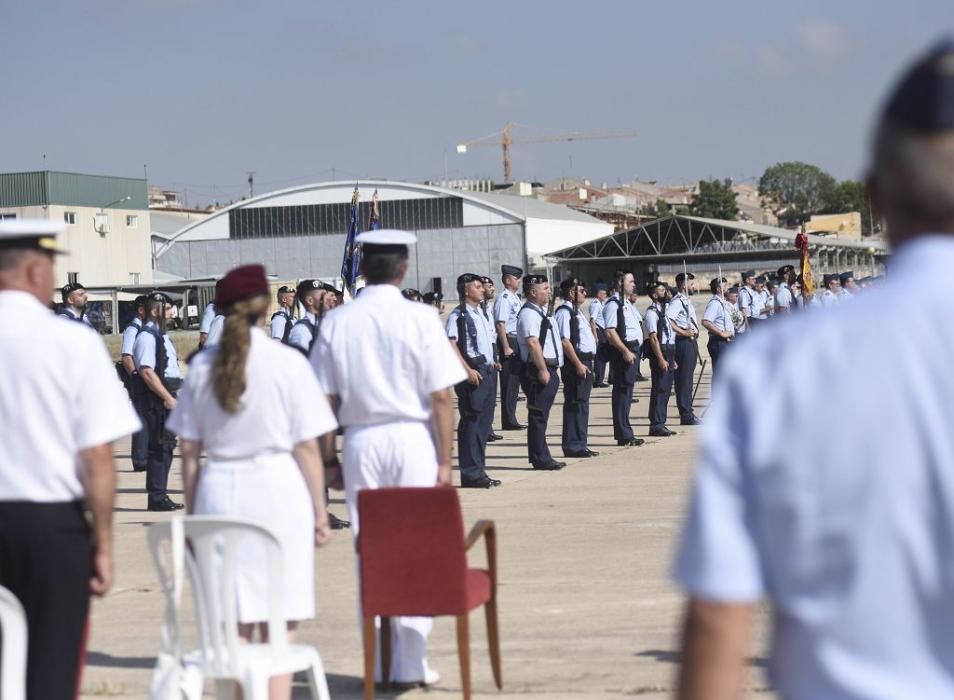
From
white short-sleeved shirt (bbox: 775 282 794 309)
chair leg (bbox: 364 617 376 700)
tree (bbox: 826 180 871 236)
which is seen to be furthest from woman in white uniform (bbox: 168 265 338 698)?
tree (bbox: 826 180 871 236)

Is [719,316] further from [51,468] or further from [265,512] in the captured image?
[51,468]

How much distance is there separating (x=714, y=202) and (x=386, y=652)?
4588 inches

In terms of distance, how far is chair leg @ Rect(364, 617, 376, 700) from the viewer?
6.42 meters

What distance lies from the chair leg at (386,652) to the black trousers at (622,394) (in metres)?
11.6

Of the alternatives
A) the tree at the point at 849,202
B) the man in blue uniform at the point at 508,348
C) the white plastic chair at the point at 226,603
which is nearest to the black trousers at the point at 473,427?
the man in blue uniform at the point at 508,348

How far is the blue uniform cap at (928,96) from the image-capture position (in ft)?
6.48

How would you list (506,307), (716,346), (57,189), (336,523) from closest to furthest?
(336,523) → (506,307) → (716,346) → (57,189)

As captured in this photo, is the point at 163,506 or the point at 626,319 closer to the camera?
the point at 163,506

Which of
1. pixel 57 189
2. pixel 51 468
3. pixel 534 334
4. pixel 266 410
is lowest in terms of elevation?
pixel 51 468

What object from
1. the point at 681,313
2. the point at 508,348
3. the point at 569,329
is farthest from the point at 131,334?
the point at 681,313

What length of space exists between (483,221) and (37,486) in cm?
7669

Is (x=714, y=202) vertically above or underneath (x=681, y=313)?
above

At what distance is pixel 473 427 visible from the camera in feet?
49.2

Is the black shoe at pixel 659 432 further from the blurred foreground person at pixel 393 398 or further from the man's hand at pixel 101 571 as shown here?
the man's hand at pixel 101 571
